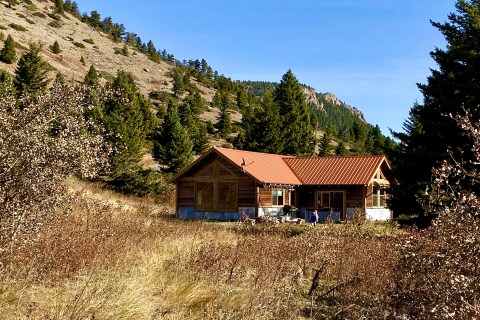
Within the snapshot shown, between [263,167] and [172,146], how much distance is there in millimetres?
9482

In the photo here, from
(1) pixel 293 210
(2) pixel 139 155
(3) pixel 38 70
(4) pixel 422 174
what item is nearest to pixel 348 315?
(4) pixel 422 174

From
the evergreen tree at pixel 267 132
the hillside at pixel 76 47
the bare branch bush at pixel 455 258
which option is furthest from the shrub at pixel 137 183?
the hillside at pixel 76 47

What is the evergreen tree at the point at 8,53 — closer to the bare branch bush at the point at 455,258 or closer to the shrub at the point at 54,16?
the shrub at the point at 54,16

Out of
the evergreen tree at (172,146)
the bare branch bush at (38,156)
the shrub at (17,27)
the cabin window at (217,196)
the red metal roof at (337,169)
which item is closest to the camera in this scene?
the bare branch bush at (38,156)

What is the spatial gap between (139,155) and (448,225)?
111 feet

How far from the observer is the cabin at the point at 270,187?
30562 mm

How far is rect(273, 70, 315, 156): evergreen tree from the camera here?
160 ft

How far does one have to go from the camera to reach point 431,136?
18.5 metres

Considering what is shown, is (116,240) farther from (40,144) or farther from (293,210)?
(293,210)

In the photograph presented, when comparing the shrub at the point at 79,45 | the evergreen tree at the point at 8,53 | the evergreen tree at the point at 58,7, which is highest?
the evergreen tree at the point at 58,7

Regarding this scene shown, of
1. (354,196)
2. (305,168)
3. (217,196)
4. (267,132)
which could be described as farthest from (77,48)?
(354,196)

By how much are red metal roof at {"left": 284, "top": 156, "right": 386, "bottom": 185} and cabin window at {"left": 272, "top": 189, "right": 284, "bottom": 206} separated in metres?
2.08

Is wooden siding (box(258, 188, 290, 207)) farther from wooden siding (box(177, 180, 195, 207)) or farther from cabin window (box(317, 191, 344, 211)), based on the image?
wooden siding (box(177, 180, 195, 207))

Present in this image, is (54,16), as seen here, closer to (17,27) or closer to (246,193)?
(17,27)
